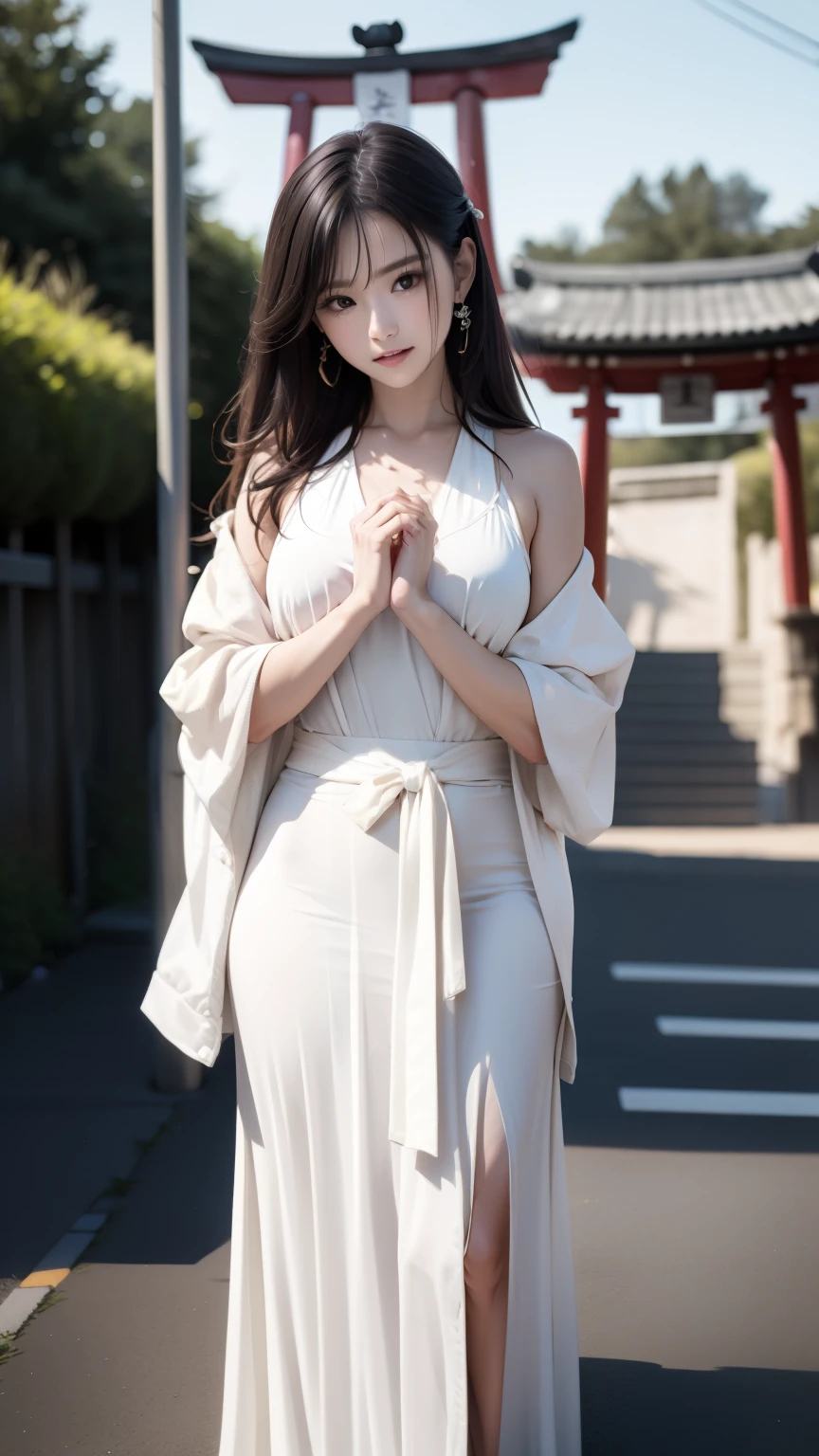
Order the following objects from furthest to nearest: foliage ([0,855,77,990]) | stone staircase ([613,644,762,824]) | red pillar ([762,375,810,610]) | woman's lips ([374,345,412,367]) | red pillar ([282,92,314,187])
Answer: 1. red pillar ([762,375,810,610])
2. stone staircase ([613,644,762,824])
3. red pillar ([282,92,314,187])
4. foliage ([0,855,77,990])
5. woman's lips ([374,345,412,367])

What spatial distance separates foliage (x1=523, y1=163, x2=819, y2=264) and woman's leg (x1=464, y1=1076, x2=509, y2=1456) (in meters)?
36.5

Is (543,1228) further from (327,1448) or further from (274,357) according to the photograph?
(274,357)

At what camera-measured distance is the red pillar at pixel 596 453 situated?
37.0ft

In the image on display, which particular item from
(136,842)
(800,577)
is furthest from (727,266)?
(136,842)

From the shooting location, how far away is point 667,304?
480 inches

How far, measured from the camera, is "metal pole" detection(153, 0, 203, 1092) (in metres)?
4.29

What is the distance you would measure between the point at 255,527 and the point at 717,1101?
3.08 m

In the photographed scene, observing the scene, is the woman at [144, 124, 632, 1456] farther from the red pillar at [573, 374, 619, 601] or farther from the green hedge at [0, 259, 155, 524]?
the red pillar at [573, 374, 619, 601]

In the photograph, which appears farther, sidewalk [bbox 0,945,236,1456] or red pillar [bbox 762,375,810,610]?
red pillar [bbox 762,375,810,610]

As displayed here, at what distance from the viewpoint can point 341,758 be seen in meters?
1.97

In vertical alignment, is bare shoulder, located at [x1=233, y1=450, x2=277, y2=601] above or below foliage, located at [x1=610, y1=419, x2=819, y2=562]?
below

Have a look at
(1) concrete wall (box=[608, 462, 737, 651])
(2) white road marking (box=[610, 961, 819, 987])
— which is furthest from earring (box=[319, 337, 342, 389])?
(1) concrete wall (box=[608, 462, 737, 651])

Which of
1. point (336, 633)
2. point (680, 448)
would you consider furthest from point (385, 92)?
point (680, 448)

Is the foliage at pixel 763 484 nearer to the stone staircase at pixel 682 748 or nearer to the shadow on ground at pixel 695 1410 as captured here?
the stone staircase at pixel 682 748
